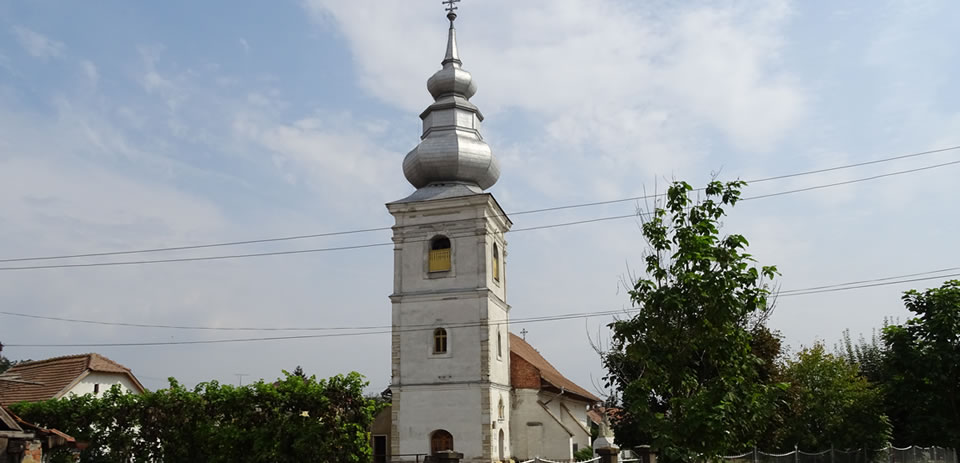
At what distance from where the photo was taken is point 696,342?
470 inches

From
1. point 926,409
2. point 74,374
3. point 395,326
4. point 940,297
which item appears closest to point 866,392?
point 926,409

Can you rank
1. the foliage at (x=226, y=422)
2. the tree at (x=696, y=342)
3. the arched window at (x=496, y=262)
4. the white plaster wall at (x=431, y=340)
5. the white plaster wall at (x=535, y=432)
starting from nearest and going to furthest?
the tree at (x=696, y=342) → the foliage at (x=226, y=422) → the white plaster wall at (x=431, y=340) → the white plaster wall at (x=535, y=432) → the arched window at (x=496, y=262)

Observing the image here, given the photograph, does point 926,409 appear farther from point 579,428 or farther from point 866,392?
point 579,428

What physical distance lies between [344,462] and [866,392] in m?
17.6

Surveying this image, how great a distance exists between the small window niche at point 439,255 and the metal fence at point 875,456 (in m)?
12.9

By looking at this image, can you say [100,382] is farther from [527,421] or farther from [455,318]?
[527,421]

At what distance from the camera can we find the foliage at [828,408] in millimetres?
25359

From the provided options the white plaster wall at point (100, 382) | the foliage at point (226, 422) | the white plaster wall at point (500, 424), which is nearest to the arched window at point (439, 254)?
the white plaster wall at point (500, 424)

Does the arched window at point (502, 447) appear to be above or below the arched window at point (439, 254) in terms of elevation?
below

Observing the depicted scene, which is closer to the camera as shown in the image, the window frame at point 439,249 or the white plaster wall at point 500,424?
the white plaster wall at point 500,424

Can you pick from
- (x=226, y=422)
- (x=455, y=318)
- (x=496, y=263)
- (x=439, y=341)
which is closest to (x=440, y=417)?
(x=439, y=341)

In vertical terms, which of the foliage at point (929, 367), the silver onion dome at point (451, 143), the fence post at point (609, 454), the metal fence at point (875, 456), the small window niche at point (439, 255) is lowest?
the metal fence at point (875, 456)

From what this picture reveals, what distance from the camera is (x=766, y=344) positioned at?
3028 cm

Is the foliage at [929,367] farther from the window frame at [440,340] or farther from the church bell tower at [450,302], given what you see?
the window frame at [440,340]
